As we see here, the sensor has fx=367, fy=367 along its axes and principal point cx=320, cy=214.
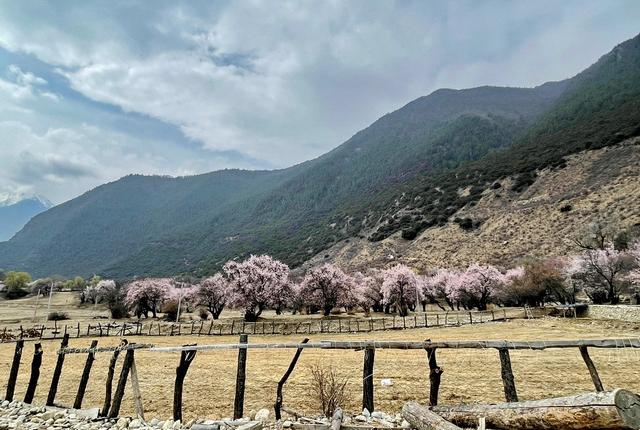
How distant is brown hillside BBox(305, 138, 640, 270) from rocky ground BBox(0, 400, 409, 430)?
172 ft

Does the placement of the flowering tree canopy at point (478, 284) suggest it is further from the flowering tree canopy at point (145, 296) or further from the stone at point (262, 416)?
the flowering tree canopy at point (145, 296)

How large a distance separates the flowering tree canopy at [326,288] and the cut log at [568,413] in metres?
41.9

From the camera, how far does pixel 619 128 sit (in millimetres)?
71375

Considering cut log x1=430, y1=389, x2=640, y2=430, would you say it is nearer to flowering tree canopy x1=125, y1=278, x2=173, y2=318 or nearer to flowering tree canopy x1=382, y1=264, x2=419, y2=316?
flowering tree canopy x1=382, y1=264, x2=419, y2=316

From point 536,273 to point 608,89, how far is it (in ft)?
325

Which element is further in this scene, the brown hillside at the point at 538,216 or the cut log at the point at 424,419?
the brown hillside at the point at 538,216

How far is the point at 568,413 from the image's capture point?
16.3ft

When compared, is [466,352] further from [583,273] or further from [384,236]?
[384,236]

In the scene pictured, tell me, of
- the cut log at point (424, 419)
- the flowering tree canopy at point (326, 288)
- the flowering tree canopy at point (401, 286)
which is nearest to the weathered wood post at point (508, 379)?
the cut log at point (424, 419)

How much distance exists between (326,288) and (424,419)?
42426 millimetres

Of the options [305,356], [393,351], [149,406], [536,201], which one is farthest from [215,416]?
[536,201]

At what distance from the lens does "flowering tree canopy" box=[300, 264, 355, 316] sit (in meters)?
47.9

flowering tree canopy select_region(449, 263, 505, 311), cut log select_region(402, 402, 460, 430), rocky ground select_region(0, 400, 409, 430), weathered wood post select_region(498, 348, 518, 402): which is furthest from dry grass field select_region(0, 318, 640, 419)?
flowering tree canopy select_region(449, 263, 505, 311)

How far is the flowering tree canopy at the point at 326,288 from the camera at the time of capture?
1886 inches
